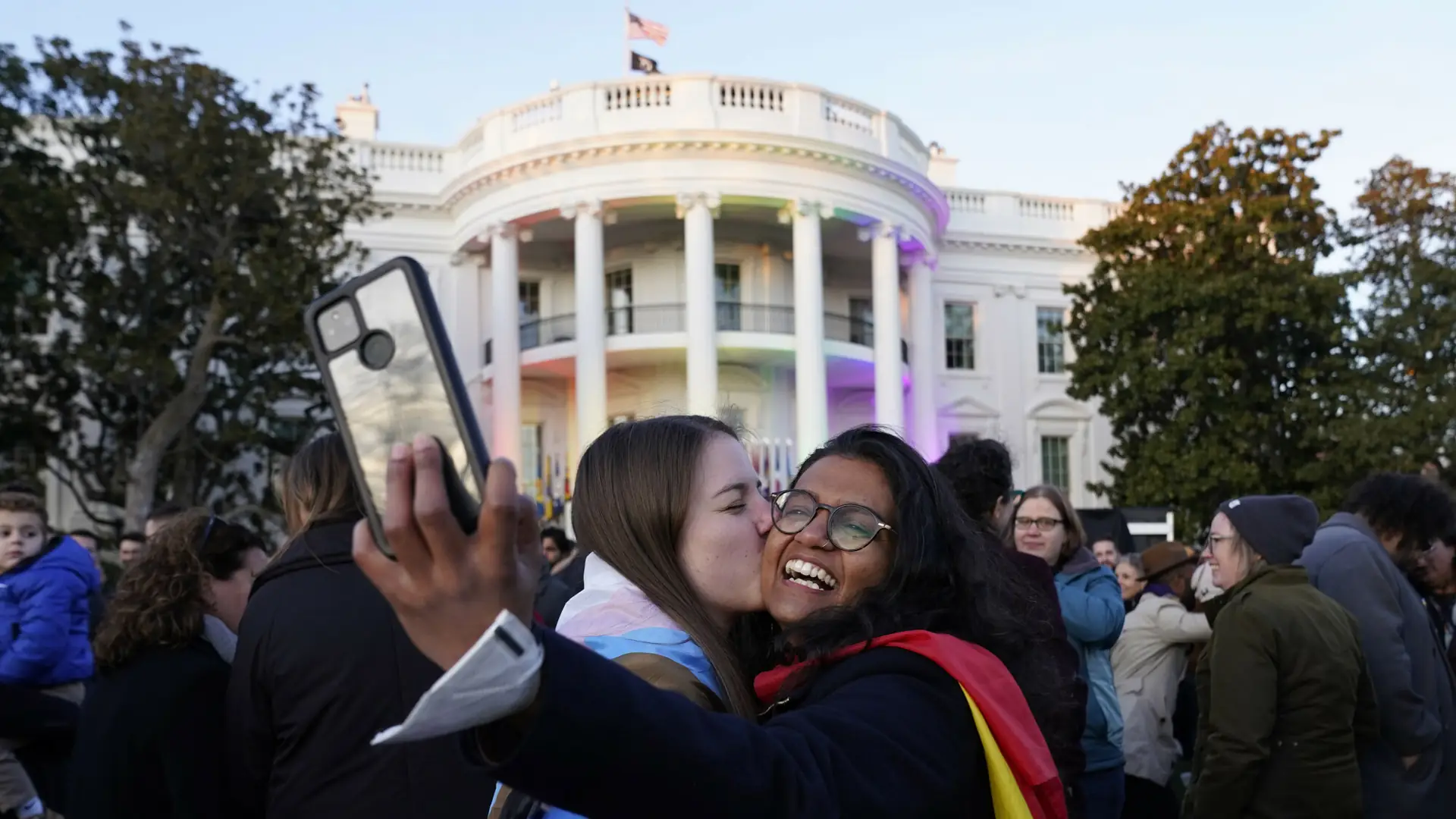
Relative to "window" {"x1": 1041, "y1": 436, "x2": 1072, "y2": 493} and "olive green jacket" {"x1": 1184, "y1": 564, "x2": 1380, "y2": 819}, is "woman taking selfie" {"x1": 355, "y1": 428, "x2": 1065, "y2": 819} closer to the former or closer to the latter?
"olive green jacket" {"x1": 1184, "y1": 564, "x2": 1380, "y2": 819}

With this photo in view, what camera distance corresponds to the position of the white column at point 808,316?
24.7 metres

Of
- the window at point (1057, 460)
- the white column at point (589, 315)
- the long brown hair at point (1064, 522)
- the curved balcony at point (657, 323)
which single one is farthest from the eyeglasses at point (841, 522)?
the window at point (1057, 460)

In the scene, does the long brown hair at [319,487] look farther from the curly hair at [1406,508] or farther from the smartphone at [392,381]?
the curly hair at [1406,508]

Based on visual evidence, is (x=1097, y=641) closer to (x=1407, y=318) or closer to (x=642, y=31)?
(x=1407, y=318)

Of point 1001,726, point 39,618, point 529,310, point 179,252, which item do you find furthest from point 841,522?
point 529,310

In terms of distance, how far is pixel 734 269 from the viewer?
27969 mm

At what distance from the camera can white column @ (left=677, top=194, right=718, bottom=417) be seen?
2398 cm

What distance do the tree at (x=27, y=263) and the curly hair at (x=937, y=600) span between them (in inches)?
749

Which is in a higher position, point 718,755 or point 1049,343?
point 1049,343

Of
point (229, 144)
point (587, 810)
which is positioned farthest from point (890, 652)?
point (229, 144)

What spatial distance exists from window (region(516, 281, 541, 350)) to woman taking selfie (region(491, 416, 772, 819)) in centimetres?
2600

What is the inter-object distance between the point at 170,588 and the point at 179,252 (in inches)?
680

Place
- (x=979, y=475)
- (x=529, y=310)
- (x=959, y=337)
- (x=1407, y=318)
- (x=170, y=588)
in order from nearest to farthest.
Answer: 1. (x=170, y=588)
2. (x=979, y=475)
3. (x=1407, y=318)
4. (x=529, y=310)
5. (x=959, y=337)

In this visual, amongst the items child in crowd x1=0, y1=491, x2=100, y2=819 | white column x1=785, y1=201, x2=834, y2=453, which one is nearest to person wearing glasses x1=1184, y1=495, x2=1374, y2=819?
child in crowd x1=0, y1=491, x2=100, y2=819
